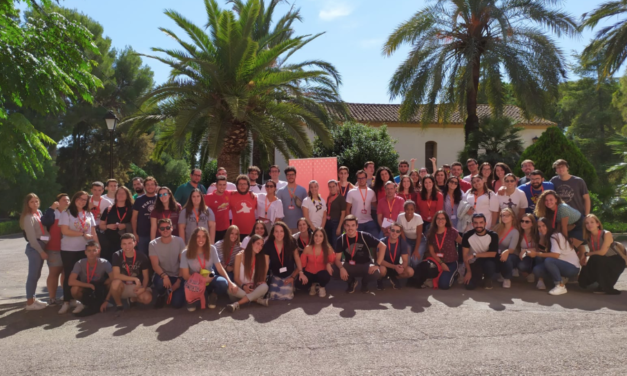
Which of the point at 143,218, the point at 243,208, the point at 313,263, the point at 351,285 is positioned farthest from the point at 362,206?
the point at 143,218

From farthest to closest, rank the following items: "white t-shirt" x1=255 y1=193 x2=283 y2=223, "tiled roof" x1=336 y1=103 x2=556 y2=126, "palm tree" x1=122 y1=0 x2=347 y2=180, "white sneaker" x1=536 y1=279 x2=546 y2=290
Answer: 1. "tiled roof" x1=336 y1=103 x2=556 y2=126
2. "palm tree" x1=122 y1=0 x2=347 y2=180
3. "white t-shirt" x1=255 y1=193 x2=283 y2=223
4. "white sneaker" x1=536 y1=279 x2=546 y2=290

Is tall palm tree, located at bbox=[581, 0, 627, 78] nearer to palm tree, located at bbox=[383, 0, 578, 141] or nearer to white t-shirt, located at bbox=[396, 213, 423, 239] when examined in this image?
palm tree, located at bbox=[383, 0, 578, 141]

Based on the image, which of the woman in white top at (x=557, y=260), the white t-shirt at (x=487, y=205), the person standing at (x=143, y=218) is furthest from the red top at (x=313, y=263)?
the woman in white top at (x=557, y=260)

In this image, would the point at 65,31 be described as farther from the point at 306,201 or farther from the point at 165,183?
the point at 165,183

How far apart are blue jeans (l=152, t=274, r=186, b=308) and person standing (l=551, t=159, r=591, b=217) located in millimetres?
6399

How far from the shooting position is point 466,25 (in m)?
17.6

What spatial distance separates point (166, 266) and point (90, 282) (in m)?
1.04

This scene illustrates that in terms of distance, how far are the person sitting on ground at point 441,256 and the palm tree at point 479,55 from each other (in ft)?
36.8

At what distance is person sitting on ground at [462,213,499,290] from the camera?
7.52 metres

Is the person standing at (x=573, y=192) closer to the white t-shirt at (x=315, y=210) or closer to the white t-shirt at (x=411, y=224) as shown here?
the white t-shirt at (x=411, y=224)

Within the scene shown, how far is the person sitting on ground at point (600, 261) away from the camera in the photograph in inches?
281

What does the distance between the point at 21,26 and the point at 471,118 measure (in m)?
16.0

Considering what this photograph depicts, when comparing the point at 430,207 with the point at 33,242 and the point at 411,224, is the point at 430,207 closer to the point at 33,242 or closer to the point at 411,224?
the point at 411,224

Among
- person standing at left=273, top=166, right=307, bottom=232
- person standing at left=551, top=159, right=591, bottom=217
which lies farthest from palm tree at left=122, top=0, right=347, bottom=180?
person standing at left=551, top=159, right=591, bottom=217
